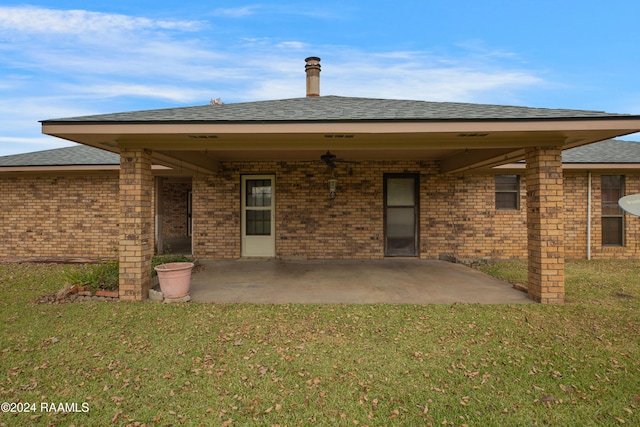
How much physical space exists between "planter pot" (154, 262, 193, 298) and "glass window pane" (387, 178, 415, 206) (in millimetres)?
5697

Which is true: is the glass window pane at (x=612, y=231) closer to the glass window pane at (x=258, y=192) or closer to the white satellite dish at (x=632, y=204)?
the white satellite dish at (x=632, y=204)

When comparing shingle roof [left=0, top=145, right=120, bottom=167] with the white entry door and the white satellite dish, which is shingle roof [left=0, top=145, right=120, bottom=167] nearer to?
the white entry door

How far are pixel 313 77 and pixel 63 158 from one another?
24.3 feet

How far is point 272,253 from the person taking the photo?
30.1 ft

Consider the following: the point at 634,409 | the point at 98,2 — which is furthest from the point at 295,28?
the point at 634,409

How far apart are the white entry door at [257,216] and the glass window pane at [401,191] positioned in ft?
10.6

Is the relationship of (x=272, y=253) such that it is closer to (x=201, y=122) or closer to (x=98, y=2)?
(x=201, y=122)

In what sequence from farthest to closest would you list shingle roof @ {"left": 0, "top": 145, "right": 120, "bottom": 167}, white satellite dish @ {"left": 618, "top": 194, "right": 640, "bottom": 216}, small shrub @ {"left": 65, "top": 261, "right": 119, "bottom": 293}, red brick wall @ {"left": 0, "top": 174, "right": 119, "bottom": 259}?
red brick wall @ {"left": 0, "top": 174, "right": 119, "bottom": 259}, shingle roof @ {"left": 0, "top": 145, "right": 120, "bottom": 167}, small shrub @ {"left": 65, "top": 261, "right": 119, "bottom": 293}, white satellite dish @ {"left": 618, "top": 194, "right": 640, "bottom": 216}

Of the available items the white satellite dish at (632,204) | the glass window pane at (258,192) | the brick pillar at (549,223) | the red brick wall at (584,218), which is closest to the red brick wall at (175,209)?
the glass window pane at (258,192)

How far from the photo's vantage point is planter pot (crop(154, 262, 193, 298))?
16.9 feet

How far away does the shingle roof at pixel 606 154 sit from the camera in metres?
8.92

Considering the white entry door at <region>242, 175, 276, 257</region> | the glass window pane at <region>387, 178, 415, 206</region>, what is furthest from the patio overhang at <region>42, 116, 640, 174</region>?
the white entry door at <region>242, 175, 276, 257</region>

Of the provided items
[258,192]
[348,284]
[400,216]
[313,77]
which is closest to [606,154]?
[400,216]

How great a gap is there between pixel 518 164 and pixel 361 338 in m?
7.09
